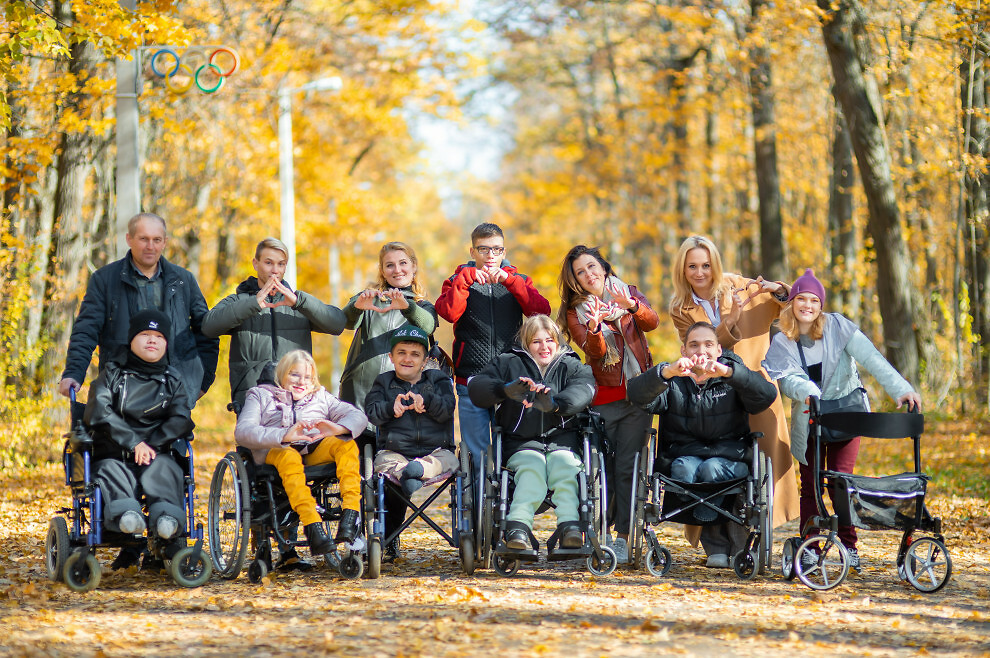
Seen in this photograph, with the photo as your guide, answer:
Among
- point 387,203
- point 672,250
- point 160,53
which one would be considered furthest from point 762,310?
point 387,203

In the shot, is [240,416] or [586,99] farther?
[586,99]

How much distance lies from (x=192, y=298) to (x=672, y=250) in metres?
21.1

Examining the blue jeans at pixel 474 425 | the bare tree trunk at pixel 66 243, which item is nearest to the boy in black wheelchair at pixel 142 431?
the blue jeans at pixel 474 425

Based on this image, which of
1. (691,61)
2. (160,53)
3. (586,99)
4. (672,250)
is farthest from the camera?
(586,99)

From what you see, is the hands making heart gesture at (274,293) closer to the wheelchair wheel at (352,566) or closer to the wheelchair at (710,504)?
the wheelchair wheel at (352,566)

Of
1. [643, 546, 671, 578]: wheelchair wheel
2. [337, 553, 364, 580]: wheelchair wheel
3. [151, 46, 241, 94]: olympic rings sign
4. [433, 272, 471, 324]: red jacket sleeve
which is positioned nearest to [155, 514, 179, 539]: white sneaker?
[337, 553, 364, 580]: wheelchair wheel

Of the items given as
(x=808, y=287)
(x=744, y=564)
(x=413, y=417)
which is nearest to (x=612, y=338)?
(x=808, y=287)

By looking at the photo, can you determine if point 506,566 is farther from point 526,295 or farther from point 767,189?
point 767,189

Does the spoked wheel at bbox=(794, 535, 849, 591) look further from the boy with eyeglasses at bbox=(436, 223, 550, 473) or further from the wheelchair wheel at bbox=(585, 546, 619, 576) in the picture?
the boy with eyeglasses at bbox=(436, 223, 550, 473)

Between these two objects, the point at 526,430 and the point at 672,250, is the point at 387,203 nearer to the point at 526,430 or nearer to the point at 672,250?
the point at 672,250

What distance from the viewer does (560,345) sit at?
6863 millimetres

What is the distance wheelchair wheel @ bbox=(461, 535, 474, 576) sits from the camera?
6.35m

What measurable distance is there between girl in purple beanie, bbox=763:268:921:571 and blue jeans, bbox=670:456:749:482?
0.39 metres

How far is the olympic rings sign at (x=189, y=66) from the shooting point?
10336mm
